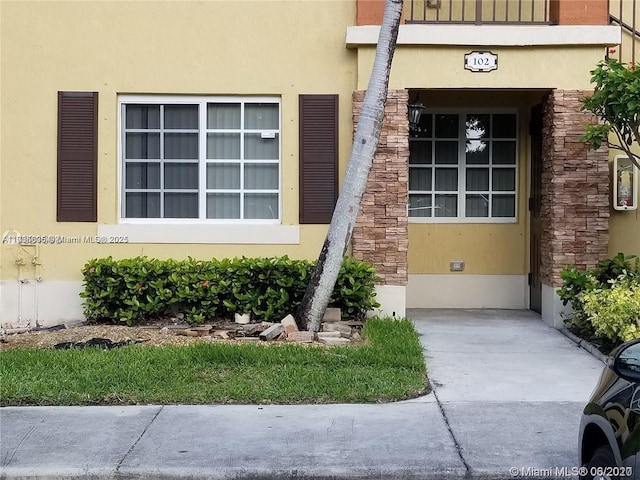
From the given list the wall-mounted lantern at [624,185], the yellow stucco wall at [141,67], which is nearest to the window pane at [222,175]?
the yellow stucco wall at [141,67]

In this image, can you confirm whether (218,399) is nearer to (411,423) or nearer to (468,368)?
(411,423)

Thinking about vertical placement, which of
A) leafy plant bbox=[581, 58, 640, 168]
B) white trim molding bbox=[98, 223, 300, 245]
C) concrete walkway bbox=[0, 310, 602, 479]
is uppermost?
leafy plant bbox=[581, 58, 640, 168]

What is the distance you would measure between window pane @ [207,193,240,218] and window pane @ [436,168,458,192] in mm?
3115

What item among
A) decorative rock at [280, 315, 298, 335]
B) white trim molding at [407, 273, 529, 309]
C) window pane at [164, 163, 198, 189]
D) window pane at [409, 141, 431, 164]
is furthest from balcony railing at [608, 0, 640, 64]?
window pane at [164, 163, 198, 189]

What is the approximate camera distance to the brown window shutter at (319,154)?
1017 cm

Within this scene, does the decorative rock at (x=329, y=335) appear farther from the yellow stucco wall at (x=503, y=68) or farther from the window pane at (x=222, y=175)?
the yellow stucco wall at (x=503, y=68)

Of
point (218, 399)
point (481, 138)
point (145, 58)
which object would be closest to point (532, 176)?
point (481, 138)

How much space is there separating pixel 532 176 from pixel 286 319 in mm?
4527

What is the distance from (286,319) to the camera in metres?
9.00

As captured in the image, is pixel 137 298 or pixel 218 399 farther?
pixel 137 298

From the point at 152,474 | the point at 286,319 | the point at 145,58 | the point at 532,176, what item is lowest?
the point at 152,474

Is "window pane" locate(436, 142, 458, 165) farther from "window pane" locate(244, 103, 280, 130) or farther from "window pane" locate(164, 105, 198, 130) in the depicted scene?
"window pane" locate(164, 105, 198, 130)

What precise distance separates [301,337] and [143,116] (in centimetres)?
399

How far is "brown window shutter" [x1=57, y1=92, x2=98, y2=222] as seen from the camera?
33.5 feet
